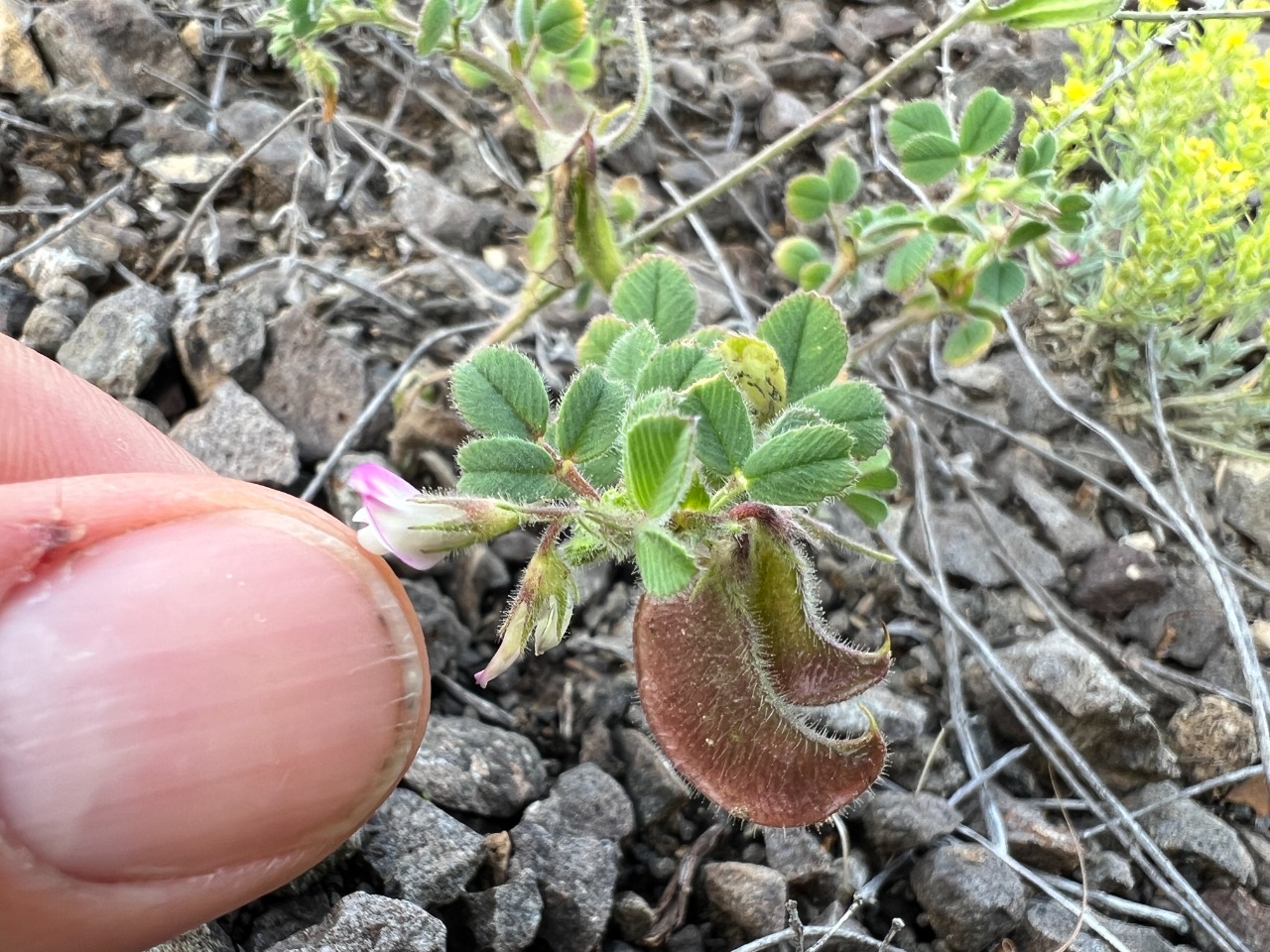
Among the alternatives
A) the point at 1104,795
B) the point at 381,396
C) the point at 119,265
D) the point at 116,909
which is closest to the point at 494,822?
the point at 116,909

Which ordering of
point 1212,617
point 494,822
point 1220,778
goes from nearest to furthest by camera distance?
1. point 494,822
2. point 1220,778
3. point 1212,617

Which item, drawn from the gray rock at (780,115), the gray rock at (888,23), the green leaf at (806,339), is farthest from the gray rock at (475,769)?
the gray rock at (888,23)

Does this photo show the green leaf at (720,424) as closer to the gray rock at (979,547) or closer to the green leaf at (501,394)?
the green leaf at (501,394)

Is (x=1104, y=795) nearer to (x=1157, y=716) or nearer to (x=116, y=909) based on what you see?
(x=1157, y=716)

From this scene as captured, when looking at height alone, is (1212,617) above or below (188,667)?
below

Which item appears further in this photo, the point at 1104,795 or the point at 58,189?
the point at 58,189

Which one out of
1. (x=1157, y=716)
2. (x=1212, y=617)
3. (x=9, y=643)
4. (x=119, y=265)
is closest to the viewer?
(x=9, y=643)

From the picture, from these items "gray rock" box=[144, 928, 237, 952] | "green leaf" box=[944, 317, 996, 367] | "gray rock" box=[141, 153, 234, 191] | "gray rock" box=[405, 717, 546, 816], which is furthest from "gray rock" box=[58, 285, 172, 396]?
"green leaf" box=[944, 317, 996, 367]

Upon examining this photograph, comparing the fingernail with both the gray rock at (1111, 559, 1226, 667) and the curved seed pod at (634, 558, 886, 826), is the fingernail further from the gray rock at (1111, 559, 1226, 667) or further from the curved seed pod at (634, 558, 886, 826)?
the gray rock at (1111, 559, 1226, 667)
